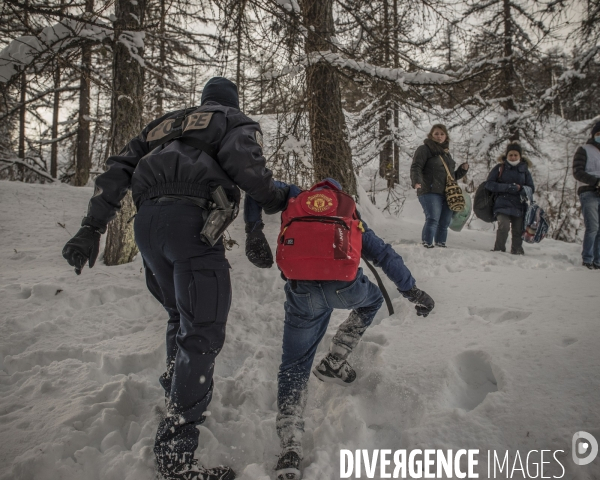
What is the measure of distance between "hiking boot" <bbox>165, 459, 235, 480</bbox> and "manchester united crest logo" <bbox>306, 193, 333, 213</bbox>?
1.44 meters

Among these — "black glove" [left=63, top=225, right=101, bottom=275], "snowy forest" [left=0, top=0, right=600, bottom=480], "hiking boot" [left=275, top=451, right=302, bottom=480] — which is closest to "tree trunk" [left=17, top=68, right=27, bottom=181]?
"snowy forest" [left=0, top=0, right=600, bottom=480]

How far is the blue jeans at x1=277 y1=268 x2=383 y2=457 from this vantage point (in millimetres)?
2028

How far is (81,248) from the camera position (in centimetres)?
206

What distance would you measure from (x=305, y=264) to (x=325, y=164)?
360 centimetres

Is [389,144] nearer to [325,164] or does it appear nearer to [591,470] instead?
[325,164]

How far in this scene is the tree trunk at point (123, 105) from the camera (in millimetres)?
4836

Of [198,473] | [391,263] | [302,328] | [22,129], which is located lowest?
[198,473]

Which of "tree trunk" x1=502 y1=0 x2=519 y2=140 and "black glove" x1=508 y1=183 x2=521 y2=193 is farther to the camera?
"tree trunk" x1=502 y1=0 x2=519 y2=140

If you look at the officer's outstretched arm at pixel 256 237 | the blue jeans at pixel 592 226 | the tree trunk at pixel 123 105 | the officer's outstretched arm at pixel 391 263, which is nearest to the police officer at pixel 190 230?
the officer's outstretched arm at pixel 256 237

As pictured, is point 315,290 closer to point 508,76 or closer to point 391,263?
point 391,263

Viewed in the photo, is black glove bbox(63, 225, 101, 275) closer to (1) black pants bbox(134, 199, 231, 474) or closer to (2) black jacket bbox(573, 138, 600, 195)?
(1) black pants bbox(134, 199, 231, 474)

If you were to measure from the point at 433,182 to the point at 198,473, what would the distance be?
4883mm

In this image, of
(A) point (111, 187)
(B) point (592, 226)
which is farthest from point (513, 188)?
(A) point (111, 187)

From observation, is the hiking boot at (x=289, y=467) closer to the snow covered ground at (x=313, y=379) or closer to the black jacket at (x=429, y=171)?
the snow covered ground at (x=313, y=379)
